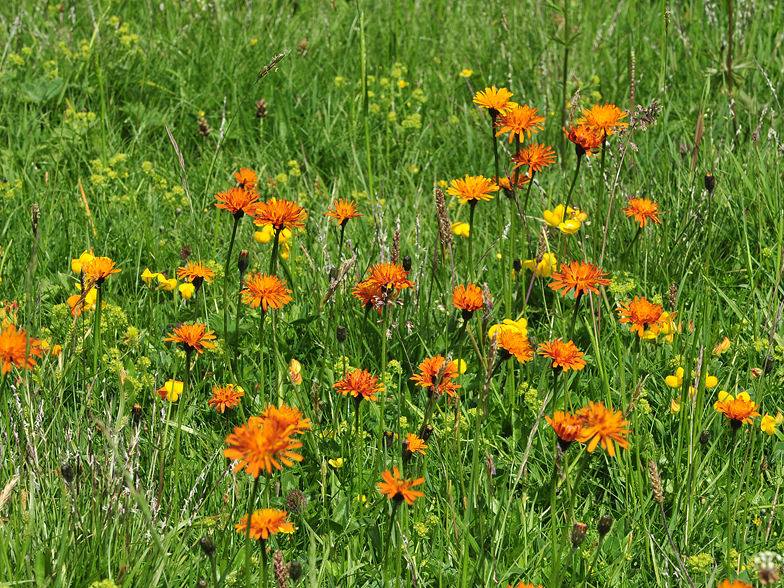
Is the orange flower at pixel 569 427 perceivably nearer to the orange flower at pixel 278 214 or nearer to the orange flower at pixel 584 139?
the orange flower at pixel 278 214

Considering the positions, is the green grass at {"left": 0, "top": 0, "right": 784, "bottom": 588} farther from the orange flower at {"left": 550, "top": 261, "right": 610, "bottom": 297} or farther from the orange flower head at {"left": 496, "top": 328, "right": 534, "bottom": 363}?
the orange flower at {"left": 550, "top": 261, "right": 610, "bottom": 297}

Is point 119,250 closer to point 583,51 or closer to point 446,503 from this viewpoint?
point 446,503

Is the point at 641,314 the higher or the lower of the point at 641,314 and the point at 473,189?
the lower

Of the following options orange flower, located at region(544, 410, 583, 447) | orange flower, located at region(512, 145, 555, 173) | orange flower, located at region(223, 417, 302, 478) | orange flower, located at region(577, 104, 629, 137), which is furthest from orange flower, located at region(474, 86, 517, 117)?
orange flower, located at region(223, 417, 302, 478)

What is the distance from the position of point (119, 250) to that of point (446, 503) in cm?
188

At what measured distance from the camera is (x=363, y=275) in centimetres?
307

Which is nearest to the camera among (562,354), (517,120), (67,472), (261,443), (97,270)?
(261,443)

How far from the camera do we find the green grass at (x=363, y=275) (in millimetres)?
1999

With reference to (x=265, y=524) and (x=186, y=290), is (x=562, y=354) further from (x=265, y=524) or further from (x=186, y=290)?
(x=186, y=290)

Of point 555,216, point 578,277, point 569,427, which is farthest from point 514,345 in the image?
point 555,216

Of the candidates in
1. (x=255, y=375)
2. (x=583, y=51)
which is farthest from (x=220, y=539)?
(x=583, y=51)

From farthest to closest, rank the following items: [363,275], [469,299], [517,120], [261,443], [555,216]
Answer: [363,275], [555,216], [517,120], [469,299], [261,443]

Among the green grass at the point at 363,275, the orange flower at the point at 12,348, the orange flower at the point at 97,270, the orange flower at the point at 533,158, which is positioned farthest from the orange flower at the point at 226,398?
the orange flower at the point at 533,158

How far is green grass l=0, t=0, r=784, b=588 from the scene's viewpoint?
6.56 ft
